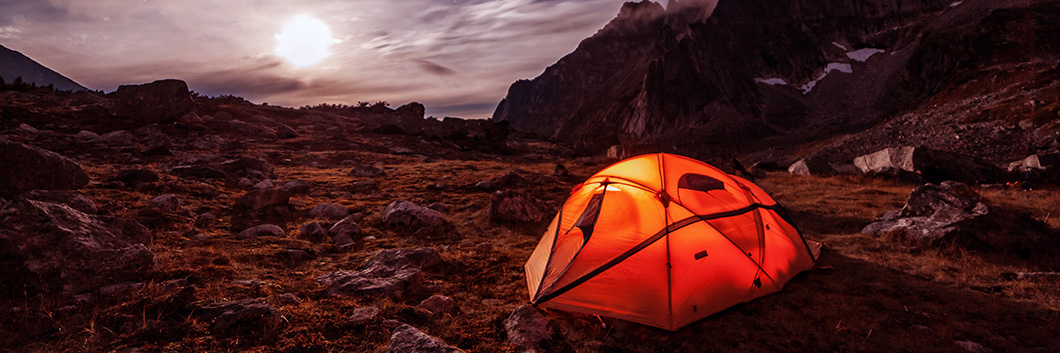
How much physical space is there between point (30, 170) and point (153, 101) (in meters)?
19.5

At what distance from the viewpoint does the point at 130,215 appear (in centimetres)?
779

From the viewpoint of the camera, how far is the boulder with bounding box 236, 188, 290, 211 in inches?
383

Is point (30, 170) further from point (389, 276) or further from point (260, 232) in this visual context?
point (389, 276)

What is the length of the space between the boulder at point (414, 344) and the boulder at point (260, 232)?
5598 mm

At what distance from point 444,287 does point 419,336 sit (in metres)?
2.16

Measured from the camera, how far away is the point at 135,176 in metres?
10.4

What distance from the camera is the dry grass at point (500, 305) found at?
166 inches

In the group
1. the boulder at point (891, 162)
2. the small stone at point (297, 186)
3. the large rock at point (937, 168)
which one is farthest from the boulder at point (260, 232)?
the boulder at point (891, 162)

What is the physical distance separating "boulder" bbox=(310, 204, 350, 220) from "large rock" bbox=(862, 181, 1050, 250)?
1231cm

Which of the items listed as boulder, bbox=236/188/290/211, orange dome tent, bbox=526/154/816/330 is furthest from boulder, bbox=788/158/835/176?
boulder, bbox=236/188/290/211

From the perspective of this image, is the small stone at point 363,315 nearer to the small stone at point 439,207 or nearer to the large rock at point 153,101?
the small stone at point 439,207

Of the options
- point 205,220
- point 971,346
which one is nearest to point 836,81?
point 971,346

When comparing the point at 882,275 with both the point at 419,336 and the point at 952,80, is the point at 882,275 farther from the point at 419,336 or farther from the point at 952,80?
the point at 952,80

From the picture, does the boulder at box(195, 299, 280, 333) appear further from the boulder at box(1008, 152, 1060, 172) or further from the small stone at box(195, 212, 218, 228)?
the boulder at box(1008, 152, 1060, 172)
